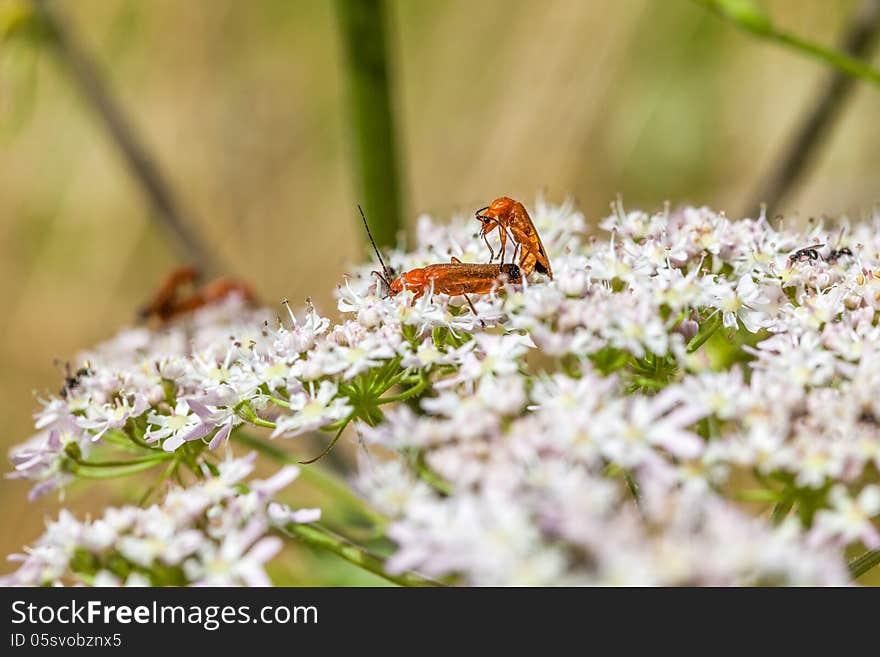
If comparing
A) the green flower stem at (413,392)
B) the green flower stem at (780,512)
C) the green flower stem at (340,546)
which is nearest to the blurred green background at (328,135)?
the green flower stem at (413,392)

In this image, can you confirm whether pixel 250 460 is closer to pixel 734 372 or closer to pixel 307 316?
pixel 307 316

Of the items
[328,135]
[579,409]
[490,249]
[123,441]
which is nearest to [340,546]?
[579,409]

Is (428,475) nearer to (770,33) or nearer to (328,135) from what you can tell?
(770,33)

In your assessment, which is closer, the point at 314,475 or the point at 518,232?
the point at 518,232

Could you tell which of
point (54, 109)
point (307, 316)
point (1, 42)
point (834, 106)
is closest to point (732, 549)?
point (307, 316)

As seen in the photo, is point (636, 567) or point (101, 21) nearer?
point (636, 567)
